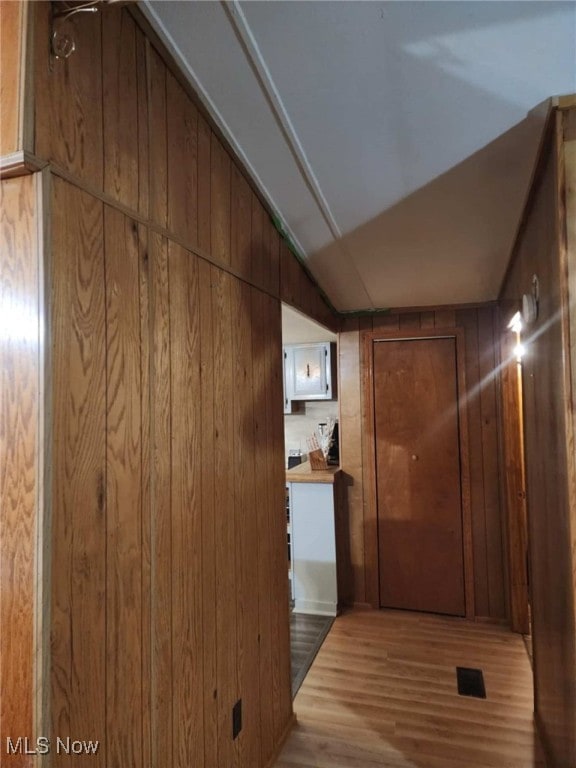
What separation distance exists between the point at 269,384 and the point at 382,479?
5.71 feet

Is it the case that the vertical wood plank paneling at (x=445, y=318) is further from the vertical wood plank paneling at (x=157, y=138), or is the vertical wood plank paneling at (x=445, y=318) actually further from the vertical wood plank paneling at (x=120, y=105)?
the vertical wood plank paneling at (x=120, y=105)

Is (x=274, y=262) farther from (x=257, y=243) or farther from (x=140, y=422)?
(x=140, y=422)

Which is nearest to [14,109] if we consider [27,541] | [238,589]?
[27,541]

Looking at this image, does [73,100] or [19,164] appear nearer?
[19,164]

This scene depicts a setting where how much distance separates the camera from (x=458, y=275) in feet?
8.92

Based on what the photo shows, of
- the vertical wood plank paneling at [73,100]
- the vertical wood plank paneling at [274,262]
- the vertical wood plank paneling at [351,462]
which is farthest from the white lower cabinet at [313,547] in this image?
the vertical wood plank paneling at [73,100]

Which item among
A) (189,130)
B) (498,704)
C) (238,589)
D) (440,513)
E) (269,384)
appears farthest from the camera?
(440,513)

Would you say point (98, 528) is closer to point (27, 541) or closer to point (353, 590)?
point (27, 541)

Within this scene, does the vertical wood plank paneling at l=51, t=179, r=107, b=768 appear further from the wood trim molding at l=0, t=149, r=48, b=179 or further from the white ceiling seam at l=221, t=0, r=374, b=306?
the white ceiling seam at l=221, t=0, r=374, b=306

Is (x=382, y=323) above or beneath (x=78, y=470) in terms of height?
above

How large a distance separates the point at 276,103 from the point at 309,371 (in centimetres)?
302

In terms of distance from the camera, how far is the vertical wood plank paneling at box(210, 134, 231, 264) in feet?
5.30

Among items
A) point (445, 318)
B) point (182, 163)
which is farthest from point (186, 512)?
point (445, 318)

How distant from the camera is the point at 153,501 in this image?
122 centimetres
